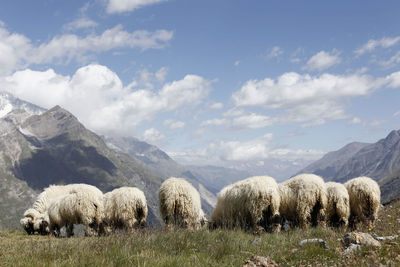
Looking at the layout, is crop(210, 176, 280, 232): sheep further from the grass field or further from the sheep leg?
the sheep leg

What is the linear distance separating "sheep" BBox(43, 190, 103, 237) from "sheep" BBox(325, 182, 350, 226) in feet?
40.1

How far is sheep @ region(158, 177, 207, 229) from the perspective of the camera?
14953mm

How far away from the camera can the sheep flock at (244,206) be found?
1408 centimetres

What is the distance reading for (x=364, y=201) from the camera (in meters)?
15.9

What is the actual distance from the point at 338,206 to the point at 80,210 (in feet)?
44.5

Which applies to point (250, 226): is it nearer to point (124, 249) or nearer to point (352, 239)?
point (352, 239)

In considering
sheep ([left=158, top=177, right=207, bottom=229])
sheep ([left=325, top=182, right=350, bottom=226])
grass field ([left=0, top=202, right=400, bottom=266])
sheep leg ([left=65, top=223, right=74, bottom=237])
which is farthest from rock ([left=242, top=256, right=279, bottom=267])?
sheep leg ([left=65, top=223, right=74, bottom=237])

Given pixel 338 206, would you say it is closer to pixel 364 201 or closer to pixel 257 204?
pixel 364 201

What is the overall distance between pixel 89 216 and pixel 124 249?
11.6 meters

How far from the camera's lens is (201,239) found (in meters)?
8.38

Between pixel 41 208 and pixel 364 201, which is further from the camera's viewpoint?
pixel 41 208

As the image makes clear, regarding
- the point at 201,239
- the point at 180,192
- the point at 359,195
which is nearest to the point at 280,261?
the point at 201,239

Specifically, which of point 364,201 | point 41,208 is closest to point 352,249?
point 364,201

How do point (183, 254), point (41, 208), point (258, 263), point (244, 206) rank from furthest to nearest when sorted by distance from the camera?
point (41, 208)
point (244, 206)
point (183, 254)
point (258, 263)
